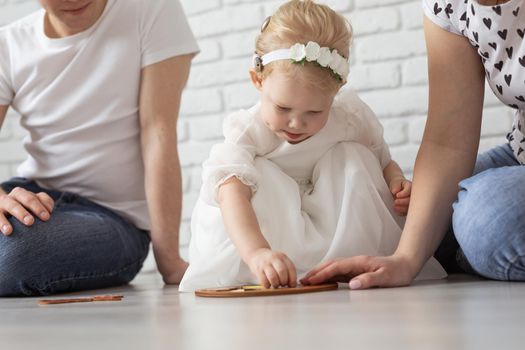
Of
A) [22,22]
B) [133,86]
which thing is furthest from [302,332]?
[22,22]

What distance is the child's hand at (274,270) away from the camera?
1.51 metres

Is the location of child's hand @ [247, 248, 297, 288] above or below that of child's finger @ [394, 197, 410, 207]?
below

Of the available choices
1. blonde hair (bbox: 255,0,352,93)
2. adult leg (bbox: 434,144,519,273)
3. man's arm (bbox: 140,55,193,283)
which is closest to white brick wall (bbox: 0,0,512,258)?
adult leg (bbox: 434,144,519,273)

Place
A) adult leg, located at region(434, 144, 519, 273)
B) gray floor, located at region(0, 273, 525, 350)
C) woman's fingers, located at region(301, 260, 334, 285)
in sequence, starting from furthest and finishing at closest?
adult leg, located at region(434, 144, 519, 273)
woman's fingers, located at region(301, 260, 334, 285)
gray floor, located at region(0, 273, 525, 350)

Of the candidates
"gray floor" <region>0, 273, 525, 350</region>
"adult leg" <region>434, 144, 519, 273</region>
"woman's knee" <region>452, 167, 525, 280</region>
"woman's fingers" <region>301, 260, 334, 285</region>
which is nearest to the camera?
"gray floor" <region>0, 273, 525, 350</region>

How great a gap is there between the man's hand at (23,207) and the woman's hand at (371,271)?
693 mm

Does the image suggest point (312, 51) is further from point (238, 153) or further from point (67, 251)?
point (67, 251)

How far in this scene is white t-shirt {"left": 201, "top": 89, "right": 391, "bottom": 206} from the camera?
176 cm

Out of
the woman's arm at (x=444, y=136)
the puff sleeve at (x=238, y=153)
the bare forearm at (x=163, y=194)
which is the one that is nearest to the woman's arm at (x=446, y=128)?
the woman's arm at (x=444, y=136)

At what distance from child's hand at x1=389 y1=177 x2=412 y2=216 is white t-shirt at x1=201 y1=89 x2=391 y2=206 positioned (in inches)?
4.9

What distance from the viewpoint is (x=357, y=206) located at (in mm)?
1751

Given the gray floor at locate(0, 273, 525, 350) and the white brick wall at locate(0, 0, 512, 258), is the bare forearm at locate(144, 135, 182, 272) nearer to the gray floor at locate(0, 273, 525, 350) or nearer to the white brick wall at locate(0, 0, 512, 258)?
the gray floor at locate(0, 273, 525, 350)

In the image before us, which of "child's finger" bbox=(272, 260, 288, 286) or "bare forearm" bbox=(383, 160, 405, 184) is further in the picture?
"bare forearm" bbox=(383, 160, 405, 184)

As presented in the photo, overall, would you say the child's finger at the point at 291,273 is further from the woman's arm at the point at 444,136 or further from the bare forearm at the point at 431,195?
the bare forearm at the point at 431,195
